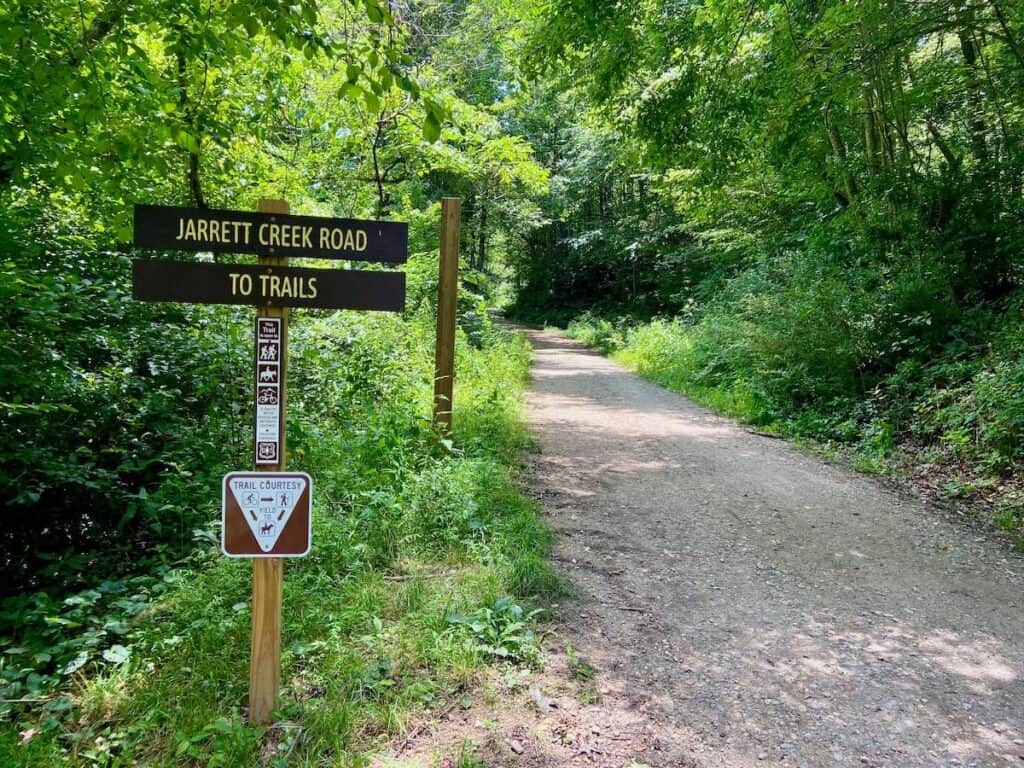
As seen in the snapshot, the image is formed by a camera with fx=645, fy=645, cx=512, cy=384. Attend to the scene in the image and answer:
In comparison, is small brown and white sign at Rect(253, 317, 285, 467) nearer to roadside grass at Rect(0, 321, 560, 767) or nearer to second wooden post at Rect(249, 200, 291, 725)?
second wooden post at Rect(249, 200, 291, 725)

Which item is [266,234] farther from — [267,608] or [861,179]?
[861,179]

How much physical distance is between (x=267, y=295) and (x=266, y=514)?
0.89 metres

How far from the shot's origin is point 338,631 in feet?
10.9

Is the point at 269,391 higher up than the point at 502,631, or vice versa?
the point at 269,391

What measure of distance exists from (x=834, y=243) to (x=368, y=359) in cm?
925

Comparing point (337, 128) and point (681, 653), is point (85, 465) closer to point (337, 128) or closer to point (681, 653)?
point (681, 653)

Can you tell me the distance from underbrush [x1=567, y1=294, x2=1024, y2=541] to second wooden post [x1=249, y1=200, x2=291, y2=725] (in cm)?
572

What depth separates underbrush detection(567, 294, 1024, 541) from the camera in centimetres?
643

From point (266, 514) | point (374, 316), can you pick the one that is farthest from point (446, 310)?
point (266, 514)

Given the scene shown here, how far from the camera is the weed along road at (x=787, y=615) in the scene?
2.81m

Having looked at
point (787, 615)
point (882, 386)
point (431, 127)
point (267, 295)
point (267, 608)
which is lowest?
point (787, 615)

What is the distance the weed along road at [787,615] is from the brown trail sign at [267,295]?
161cm

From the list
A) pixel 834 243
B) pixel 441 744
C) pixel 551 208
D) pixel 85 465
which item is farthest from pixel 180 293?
pixel 551 208

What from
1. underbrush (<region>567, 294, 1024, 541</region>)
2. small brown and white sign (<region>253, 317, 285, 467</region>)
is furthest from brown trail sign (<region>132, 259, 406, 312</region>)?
underbrush (<region>567, 294, 1024, 541</region>)
